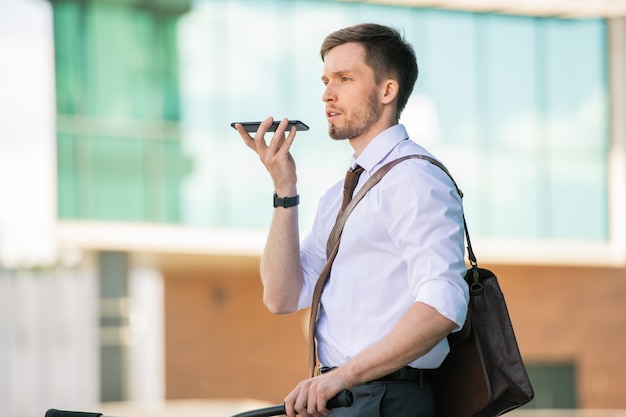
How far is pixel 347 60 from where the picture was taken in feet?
9.56

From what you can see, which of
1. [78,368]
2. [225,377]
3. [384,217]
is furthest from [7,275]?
[384,217]

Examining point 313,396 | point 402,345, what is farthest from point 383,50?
point 313,396

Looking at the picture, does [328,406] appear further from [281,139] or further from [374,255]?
[281,139]

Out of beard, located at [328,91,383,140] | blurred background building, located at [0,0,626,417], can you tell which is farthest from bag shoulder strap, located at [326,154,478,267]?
blurred background building, located at [0,0,626,417]

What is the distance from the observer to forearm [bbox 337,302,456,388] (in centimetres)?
255

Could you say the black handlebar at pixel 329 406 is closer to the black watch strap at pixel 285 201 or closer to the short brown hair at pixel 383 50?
the black watch strap at pixel 285 201

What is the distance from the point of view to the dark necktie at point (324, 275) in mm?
2887

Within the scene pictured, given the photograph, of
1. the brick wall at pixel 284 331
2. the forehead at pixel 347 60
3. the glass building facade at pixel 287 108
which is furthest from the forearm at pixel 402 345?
the brick wall at pixel 284 331

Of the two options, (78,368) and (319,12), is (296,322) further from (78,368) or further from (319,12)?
(319,12)

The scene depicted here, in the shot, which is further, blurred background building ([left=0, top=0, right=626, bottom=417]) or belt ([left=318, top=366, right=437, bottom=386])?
blurred background building ([left=0, top=0, right=626, bottom=417])

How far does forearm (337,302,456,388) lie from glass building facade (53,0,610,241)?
624 inches

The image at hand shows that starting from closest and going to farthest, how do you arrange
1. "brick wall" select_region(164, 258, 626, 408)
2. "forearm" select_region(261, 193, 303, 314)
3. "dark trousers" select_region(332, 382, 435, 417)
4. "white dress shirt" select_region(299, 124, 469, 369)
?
"white dress shirt" select_region(299, 124, 469, 369)
"dark trousers" select_region(332, 382, 435, 417)
"forearm" select_region(261, 193, 303, 314)
"brick wall" select_region(164, 258, 626, 408)

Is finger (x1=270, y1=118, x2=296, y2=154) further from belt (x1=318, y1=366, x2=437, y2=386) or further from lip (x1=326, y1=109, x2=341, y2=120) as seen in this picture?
belt (x1=318, y1=366, x2=437, y2=386)

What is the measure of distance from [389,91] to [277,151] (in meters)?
0.32
